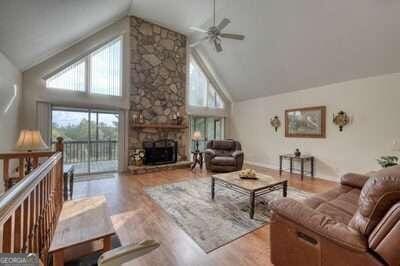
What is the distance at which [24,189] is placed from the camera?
95cm

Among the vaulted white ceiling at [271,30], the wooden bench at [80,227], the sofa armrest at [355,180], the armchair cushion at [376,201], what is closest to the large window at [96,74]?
the vaulted white ceiling at [271,30]

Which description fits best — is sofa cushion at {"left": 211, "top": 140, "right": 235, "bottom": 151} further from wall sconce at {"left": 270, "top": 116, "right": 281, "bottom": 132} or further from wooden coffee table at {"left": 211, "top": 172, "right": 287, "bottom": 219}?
wooden coffee table at {"left": 211, "top": 172, "right": 287, "bottom": 219}

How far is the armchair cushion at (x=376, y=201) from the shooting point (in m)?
1.18

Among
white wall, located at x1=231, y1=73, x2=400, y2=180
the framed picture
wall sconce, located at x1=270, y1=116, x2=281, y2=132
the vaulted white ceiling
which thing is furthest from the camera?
wall sconce, located at x1=270, y1=116, x2=281, y2=132

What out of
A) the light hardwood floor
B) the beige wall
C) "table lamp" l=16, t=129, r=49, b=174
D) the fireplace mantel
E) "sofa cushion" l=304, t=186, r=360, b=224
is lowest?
the light hardwood floor

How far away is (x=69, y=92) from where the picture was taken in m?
4.93

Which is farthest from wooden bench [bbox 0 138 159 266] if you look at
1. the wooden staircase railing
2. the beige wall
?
the beige wall

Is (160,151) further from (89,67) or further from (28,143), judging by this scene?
(28,143)

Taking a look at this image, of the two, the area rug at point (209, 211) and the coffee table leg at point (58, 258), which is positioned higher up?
the coffee table leg at point (58, 258)

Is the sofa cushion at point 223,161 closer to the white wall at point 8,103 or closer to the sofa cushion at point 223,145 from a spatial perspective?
the sofa cushion at point 223,145

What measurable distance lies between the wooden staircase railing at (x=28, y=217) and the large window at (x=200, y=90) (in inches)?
231

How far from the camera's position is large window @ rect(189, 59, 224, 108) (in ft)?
23.7

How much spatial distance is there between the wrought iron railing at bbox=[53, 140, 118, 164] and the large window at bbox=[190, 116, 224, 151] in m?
2.80

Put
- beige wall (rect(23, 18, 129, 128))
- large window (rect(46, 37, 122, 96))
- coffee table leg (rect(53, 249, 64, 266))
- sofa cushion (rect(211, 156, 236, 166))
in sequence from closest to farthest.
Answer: coffee table leg (rect(53, 249, 64, 266)), beige wall (rect(23, 18, 129, 128)), large window (rect(46, 37, 122, 96)), sofa cushion (rect(211, 156, 236, 166))
